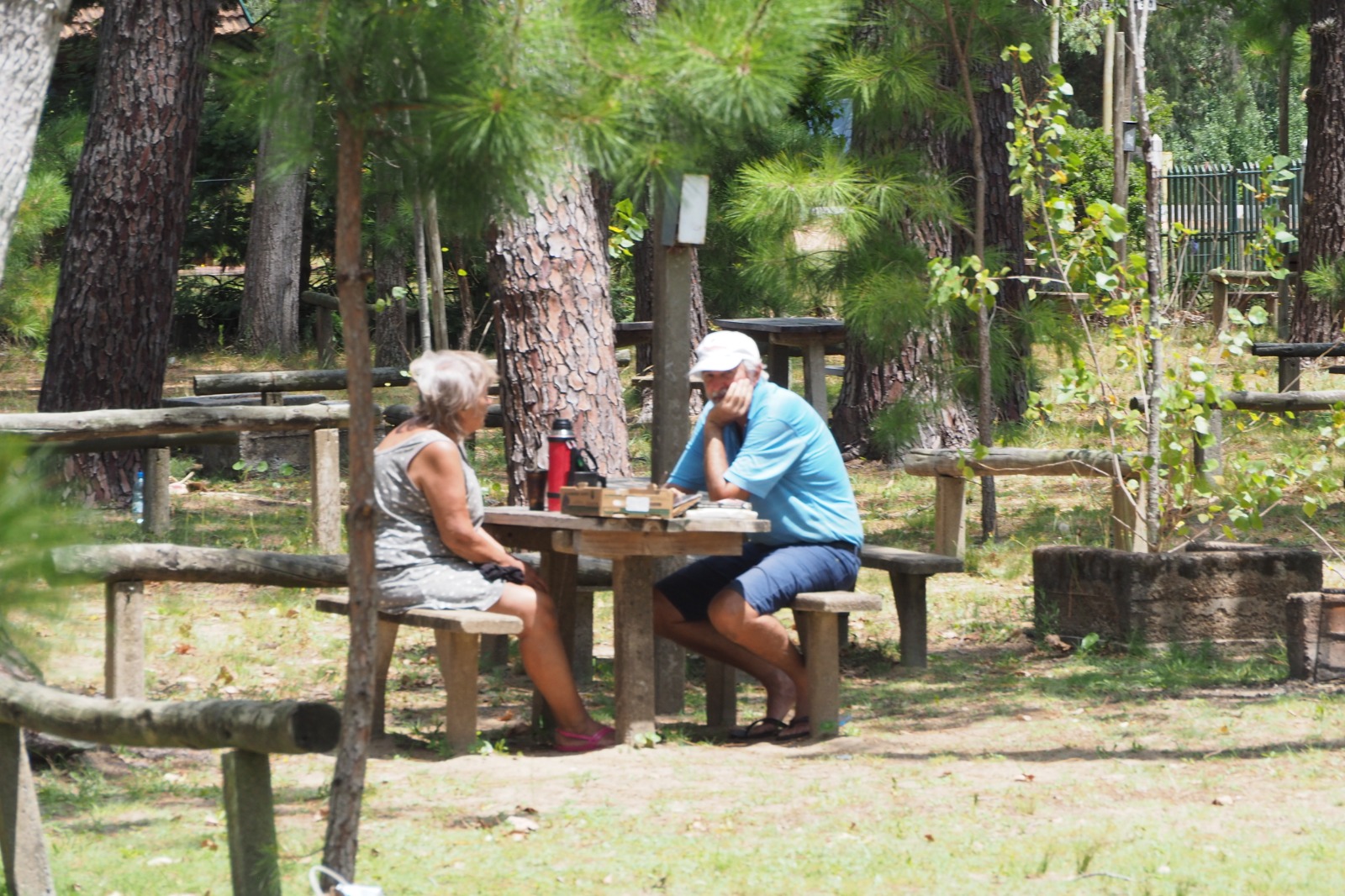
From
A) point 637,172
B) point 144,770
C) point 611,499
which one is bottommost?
point 144,770

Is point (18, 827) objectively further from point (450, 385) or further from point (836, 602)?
point (836, 602)

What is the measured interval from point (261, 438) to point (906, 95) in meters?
6.08

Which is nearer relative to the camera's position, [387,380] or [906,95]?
[906,95]

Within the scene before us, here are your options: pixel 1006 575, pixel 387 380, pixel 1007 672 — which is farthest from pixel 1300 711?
pixel 387 380

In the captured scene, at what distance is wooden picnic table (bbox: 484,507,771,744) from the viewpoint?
530 centimetres

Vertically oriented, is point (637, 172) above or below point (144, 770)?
above

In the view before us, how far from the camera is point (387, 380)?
11508 mm

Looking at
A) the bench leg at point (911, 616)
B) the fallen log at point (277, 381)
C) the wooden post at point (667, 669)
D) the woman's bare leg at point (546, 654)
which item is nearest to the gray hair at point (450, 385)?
the woman's bare leg at point (546, 654)

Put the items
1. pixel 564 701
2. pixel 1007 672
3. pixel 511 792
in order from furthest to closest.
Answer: pixel 1007 672 < pixel 564 701 < pixel 511 792

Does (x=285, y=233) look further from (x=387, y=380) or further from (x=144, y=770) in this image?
(x=144, y=770)

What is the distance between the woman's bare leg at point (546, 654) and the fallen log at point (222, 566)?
66 cm

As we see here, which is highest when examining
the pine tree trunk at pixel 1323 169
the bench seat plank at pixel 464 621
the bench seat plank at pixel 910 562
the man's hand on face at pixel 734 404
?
the pine tree trunk at pixel 1323 169

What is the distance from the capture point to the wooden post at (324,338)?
1806cm

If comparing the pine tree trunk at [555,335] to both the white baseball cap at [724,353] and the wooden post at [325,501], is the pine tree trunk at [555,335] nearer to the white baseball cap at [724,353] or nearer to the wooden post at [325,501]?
the white baseball cap at [724,353]
